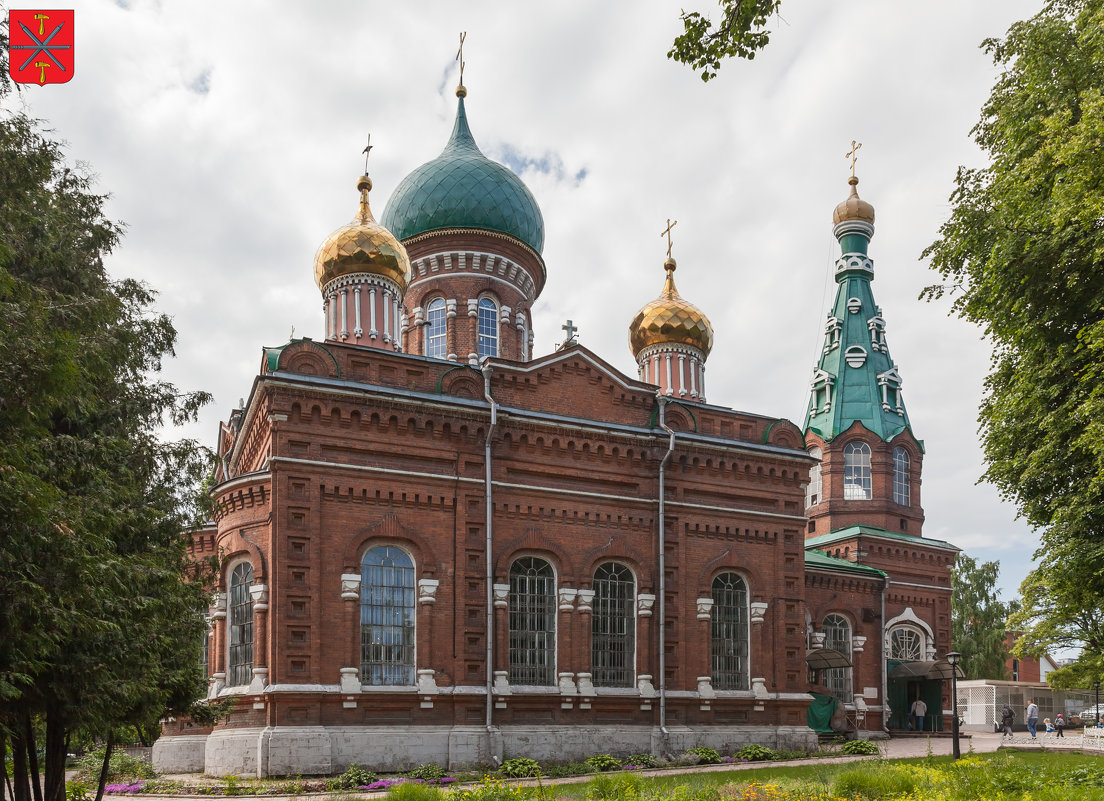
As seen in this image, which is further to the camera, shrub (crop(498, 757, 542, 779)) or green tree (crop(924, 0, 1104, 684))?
shrub (crop(498, 757, 542, 779))

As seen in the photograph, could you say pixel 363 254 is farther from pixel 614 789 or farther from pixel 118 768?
pixel 614 789

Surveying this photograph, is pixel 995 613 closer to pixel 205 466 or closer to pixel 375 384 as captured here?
pixel 375 384

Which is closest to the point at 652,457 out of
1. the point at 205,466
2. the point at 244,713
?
the point at 244,713

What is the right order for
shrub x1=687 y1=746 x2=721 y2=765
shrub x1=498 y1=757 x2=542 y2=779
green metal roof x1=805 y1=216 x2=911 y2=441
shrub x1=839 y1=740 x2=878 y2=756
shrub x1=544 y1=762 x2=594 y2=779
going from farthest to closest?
green metal roof x1=805 y1=216 x2=911 y2=441, shrub x1=839 y1=740 x2=878 y2=756, shrub x1=687 y1=746 x2=721 y2=765, shrub x1=544 y1=762 x2=594 y2=779, shrub x1=498 y1=757 x2=542 y2=779

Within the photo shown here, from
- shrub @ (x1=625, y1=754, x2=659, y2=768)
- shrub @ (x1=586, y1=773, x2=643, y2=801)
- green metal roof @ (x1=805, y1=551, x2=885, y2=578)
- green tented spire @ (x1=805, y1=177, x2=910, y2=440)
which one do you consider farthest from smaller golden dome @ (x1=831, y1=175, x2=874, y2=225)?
shrub @ (x1=586, y1=773, x2=643, y2=801)

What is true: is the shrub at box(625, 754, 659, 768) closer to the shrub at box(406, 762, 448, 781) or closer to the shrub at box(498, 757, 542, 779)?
the shrub at box(498, 757, 542, 779)

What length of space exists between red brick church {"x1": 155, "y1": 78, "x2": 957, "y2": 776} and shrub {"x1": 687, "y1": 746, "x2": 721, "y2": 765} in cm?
28

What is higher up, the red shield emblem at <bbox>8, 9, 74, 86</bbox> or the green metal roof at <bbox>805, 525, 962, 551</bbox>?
the red shield emblem at <bbox>8, 9, 74, 86</bbox>

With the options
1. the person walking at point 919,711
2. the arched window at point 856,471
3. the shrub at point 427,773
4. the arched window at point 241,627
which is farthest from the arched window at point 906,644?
the arched window at point 241,627

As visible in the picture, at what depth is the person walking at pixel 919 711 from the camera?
968 inches

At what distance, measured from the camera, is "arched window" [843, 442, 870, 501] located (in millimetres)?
28094

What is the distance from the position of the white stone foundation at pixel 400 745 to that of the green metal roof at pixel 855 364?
41.1 ft

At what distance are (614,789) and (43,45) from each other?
9.25m

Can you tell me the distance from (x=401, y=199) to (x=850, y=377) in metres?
14.1
